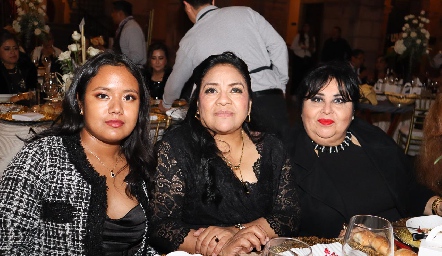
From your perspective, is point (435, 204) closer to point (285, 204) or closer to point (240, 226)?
point (285, 204)

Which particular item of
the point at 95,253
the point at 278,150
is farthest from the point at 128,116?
the point at 278,150

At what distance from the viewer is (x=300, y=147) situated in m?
2.58

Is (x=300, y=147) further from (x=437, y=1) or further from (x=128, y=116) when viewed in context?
(x=437, y=1)

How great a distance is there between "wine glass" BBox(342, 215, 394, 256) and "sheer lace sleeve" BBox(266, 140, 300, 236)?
2.81ft

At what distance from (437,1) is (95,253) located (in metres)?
→ 16.7

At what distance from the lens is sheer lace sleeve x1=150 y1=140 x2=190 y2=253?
2.08m

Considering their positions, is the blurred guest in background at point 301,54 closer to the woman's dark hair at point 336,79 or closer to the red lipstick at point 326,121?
the woman's dark hair at point 336,79

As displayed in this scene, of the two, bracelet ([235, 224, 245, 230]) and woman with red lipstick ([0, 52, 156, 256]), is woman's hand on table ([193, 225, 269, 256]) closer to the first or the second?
bracelet ([235, 224, 245, 230])

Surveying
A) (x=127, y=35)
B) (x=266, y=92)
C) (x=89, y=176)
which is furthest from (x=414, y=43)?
(x=89, y=176)

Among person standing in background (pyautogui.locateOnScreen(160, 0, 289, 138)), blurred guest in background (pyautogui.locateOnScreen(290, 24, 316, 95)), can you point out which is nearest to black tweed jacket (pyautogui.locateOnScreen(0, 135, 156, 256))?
person standing in background (pyautogui.locateOnScreen(160, 0, 289, 138))

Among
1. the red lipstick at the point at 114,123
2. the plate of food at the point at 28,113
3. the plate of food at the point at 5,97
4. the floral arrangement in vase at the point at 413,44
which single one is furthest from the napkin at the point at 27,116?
the floral arrangement in vase at the point at 413,44

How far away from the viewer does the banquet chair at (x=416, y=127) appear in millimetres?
5699

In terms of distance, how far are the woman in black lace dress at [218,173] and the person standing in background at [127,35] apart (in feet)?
18.8

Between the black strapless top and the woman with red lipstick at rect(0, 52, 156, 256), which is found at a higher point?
the woman with red lipstick at rect(0, 52, 156, 256)
